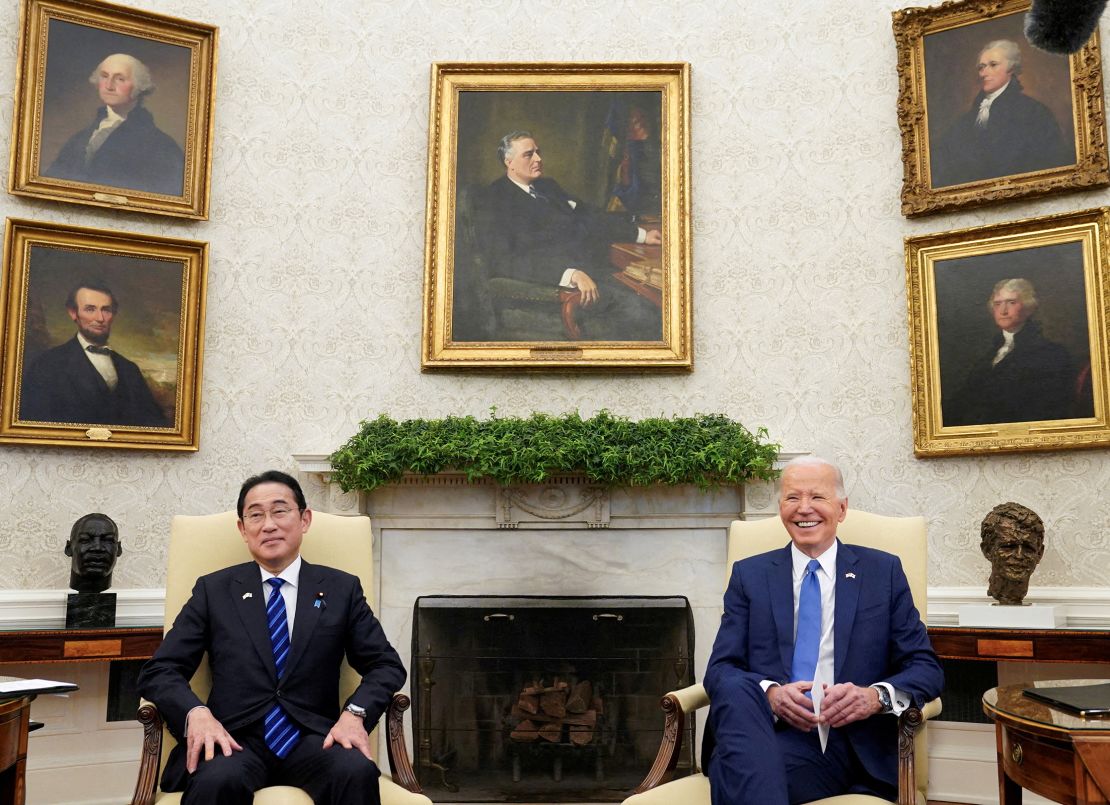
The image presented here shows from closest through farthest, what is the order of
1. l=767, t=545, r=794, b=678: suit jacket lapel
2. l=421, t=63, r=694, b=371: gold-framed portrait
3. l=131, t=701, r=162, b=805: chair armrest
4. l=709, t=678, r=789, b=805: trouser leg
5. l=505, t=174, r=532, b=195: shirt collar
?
l=709, t=678, r=789, b=805: trouser leg
l=131, t=701, r=162, b=805: chair armrest
l=767, t=545, r=794, b=678: suit jacket lapel
l=421, t=63, r=694, b=371: gold-framed portrait
l=505, t=174, r=532, b=195: shirt collar

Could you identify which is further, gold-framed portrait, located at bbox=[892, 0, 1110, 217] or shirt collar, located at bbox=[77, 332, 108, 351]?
shirt collar, located at bbox=[77, 332, 108, 351]

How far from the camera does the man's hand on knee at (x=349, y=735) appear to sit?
9.68 ft

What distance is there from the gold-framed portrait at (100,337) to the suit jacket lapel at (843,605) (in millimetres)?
3489

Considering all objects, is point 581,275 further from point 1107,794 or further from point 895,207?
point 1107,794

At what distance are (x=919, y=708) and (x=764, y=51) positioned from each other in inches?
156

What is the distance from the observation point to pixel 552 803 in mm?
4824

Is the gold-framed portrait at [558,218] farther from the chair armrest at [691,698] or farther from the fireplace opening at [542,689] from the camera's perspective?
the chair armrest at [691,698]

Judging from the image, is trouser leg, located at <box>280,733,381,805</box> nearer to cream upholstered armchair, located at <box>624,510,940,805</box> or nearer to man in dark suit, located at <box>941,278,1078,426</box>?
cream upholstered armchair, located at <box>624,510,940,805</box>

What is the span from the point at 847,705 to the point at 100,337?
13.6 ft

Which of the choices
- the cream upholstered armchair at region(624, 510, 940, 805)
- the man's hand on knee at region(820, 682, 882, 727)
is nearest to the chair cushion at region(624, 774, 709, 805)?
the cream upholstered armchair at region(624, 510, 940, 805)

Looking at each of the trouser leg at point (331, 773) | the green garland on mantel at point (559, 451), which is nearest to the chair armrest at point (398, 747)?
the trouser leg at point (331, 773)

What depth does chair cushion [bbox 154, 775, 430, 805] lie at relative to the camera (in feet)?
9.09

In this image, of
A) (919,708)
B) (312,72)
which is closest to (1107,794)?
(919,708)

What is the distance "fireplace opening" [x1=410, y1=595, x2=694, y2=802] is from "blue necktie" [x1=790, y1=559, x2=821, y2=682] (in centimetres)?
187
